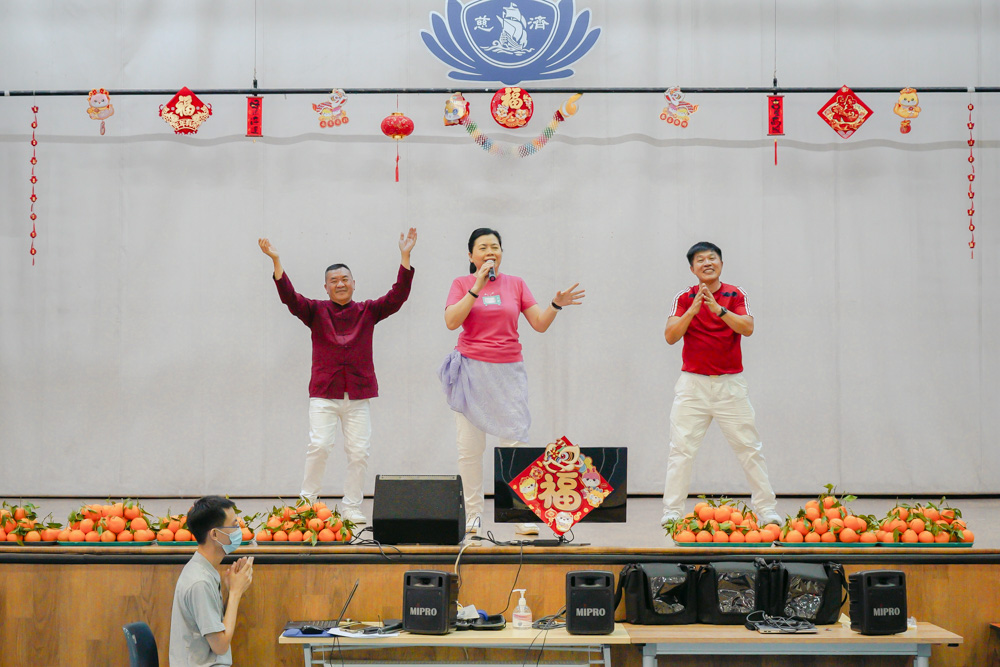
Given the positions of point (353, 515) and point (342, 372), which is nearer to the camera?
point (353, 515)

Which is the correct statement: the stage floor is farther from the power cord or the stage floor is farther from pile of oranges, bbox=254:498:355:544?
pile of oranges, bbox=254:498:355:544

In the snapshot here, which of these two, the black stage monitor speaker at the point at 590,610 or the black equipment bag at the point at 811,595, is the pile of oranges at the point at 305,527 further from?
the black equipment bag at the point at 811,595

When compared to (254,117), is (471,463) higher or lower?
lower

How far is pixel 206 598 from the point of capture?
3129 mm

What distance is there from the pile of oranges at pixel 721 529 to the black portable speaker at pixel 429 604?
3.47 ft

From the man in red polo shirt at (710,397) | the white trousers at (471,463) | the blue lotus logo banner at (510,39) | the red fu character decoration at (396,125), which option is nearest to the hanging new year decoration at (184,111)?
the red fu character decoration at (396,125)

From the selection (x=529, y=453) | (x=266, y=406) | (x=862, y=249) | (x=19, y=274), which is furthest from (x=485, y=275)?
(x=19, y=274)

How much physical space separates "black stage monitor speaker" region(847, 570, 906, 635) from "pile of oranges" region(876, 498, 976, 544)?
498 mm

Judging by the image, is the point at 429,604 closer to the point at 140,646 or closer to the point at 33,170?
the point at 140,646

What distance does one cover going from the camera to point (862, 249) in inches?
263

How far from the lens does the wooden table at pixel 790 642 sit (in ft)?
10.7

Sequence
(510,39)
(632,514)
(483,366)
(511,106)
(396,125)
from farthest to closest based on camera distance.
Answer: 1. (510,39)
2. (511,106)
3. (396,125)
4. (632,514)
5. (483,366)

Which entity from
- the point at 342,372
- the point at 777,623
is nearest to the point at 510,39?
Answer: the point at 342,372

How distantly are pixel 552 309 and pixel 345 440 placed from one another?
130 cm
